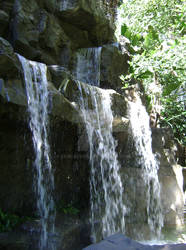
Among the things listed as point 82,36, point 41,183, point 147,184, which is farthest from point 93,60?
point 41,183

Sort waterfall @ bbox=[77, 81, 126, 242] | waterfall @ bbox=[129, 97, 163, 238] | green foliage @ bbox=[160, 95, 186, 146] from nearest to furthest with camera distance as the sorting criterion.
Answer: waterfall @ bbox=[77, 81, 126, 242]
waterfall @ bbox=[129, 97, 163, 238]
green foliage @ bbox=[160, 95, 186, 146]

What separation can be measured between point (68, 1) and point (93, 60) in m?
2.40

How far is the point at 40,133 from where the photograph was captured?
524 centimetres

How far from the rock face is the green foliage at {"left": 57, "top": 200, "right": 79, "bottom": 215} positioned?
62 millimetres

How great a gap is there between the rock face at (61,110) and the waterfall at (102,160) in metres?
0.22

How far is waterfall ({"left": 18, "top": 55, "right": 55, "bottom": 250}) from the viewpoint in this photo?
5034 millimetres

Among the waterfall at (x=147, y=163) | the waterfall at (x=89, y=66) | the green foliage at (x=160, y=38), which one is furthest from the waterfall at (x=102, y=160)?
the green foliage at (x=160, y=38)

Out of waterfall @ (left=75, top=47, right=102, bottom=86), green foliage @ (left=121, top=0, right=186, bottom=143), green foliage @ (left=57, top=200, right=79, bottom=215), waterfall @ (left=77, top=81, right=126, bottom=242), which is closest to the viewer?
green foliage @ (left=57, top=200, right=79, bottom=215)

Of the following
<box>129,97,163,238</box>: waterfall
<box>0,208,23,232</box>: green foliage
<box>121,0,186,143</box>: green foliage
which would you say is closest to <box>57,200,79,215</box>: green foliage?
<box>0,208,23,232</box>: green foliage

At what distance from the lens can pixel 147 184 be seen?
23.8 ft

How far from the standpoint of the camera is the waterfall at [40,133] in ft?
16.5

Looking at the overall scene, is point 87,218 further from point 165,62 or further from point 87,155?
point 165,62

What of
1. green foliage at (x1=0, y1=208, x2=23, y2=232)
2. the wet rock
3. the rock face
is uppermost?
the rock face

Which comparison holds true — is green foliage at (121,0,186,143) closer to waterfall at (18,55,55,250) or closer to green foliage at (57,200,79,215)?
waterfall at (18,55,55,250)
